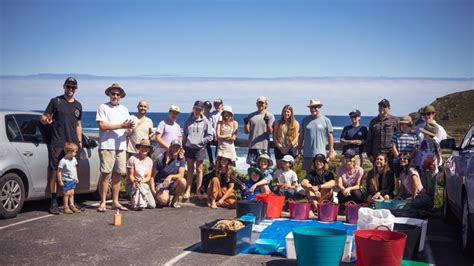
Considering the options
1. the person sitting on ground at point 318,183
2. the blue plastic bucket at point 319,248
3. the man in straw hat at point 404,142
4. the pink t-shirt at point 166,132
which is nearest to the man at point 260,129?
the person sitting on ground at point 318,183

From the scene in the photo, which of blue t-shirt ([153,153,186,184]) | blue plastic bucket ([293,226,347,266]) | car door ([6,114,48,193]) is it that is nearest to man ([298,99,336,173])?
blue t-shirt ([153,153,186,184])

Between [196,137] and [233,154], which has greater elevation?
[196,137]

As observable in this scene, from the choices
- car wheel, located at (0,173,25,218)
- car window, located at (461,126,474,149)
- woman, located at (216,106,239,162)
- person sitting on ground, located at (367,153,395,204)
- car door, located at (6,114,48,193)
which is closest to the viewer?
car window, located at (461,126,474,149)

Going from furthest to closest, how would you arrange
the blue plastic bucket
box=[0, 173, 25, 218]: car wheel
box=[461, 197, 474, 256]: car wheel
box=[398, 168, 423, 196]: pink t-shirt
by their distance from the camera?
box=[398, 168, 423, 196]: pink t-shirt, box=[0, 173, 25, 218]: car wheel, box=[461, 197, 474, 256]: car wheel, the blue plastic bucket

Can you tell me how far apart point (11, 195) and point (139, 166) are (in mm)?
2276

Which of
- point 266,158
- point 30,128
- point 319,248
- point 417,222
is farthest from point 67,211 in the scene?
point 417,222

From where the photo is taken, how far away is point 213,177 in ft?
34.6

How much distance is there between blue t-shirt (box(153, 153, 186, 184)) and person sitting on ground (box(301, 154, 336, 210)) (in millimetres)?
2417

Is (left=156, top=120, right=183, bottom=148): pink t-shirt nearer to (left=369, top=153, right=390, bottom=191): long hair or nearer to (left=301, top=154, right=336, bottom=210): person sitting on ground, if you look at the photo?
(left=301, top=154, right=336, bottom=210): person sitting on ground

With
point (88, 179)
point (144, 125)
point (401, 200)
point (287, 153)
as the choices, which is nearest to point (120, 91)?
point (144, 125)

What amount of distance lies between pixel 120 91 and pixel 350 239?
204 inches

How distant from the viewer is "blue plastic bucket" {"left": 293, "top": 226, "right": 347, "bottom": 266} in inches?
228

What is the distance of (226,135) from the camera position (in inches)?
423

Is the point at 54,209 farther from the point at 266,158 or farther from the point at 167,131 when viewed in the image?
the point at 266,158
